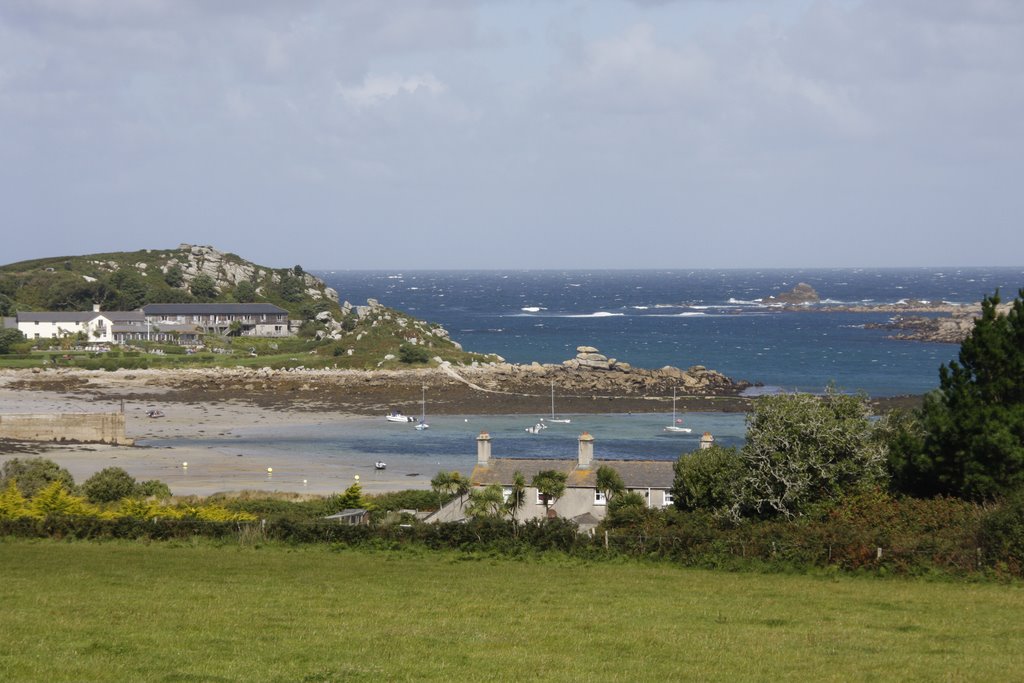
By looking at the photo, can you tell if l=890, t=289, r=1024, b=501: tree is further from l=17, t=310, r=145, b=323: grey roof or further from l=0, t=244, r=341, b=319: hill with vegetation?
l=0, t=244, r=341, b=319: hill with vegetation

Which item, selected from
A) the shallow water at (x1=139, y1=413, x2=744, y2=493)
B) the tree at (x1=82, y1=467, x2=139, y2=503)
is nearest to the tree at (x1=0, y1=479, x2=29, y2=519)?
the tree at (x1=82, y1=467, x2=139, y2=503)

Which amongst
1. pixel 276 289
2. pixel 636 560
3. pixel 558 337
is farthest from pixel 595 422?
pixel 276 289

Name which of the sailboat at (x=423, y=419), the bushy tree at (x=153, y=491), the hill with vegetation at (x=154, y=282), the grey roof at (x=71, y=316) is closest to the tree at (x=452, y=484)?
the bushy tree at (x=153, y=491)

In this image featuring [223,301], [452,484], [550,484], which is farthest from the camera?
[223,301]

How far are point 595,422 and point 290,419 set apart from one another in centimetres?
2346

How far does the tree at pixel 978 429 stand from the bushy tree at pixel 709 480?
4.85m

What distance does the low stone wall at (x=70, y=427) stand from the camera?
7188cm

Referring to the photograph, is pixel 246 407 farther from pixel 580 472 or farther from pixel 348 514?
pixel 580 472

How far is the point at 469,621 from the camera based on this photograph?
65.2 ft

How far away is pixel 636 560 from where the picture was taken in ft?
89.6

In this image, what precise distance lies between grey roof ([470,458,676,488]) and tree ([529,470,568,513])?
2.07m

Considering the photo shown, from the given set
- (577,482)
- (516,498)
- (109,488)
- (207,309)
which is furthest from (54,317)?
(516,498)

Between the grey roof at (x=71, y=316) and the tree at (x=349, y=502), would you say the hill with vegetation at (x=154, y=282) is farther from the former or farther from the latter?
the tree at (x=349, y=502)

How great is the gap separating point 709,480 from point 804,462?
313 cm
